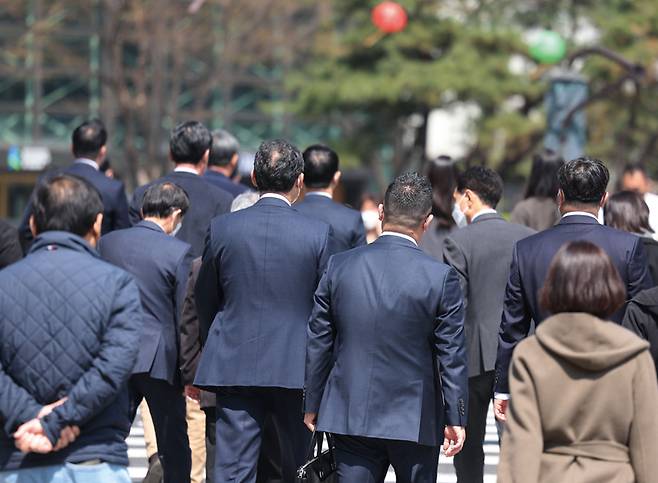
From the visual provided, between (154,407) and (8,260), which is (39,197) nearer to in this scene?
(154,407)

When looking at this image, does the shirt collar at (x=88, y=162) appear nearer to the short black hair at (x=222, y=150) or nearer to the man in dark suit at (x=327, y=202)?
the short black hair at (x=222, y=150)

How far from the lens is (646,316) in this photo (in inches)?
235

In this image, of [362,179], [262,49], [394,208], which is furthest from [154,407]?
[362,179]

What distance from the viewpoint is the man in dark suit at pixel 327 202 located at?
8.20 metres

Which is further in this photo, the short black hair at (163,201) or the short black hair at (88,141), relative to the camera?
the short black hair at (88,141)

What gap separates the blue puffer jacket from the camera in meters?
4.89

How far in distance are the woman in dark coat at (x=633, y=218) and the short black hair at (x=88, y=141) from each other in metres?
3.71

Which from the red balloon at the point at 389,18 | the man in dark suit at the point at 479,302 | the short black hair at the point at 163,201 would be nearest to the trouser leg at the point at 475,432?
the man in dark suit at the point at 479,302

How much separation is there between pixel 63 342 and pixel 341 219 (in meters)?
3.48

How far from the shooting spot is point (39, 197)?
16.7ft

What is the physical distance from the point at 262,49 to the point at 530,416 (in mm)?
28911

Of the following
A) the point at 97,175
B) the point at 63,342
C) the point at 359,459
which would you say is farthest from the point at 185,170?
the point at 63,342

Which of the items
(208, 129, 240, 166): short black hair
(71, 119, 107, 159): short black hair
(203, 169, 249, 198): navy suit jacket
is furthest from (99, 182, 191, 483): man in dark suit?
(208, 129, 240, 166): short black hair

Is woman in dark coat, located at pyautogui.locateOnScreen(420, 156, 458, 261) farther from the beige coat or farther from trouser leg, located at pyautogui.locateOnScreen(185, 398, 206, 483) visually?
the beige coat
